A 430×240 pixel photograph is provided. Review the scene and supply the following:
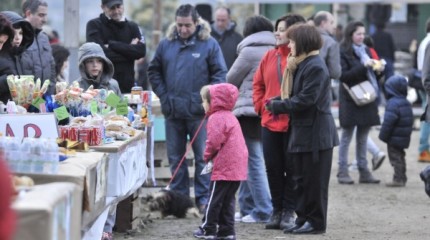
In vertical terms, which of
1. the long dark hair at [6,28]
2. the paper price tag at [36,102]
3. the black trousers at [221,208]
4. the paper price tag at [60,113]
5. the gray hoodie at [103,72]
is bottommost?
the black trousers at [221,208]


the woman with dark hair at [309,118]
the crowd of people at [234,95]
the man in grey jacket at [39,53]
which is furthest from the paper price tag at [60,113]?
the woman with dark hair at [309,118]

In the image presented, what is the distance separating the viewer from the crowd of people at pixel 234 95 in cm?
1013

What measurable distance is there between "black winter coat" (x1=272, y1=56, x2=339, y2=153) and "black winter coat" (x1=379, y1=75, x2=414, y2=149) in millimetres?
4694

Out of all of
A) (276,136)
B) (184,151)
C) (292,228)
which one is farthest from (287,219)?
(184,151)

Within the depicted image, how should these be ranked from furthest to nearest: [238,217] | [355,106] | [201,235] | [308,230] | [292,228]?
[355,106], [238,217], [292,228], [308,230], [201,235]

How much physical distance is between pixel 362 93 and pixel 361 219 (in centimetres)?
343

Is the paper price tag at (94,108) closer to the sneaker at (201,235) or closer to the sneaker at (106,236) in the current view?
the sneaker at (106,236)

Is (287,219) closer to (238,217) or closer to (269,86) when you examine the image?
(238,217)

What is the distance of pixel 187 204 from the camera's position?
469 inches

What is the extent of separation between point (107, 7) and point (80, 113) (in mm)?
3161

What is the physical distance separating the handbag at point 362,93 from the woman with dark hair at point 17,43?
593 cm

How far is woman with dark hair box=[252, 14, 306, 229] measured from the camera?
11.0 meters

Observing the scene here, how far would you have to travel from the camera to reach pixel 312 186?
1051cm

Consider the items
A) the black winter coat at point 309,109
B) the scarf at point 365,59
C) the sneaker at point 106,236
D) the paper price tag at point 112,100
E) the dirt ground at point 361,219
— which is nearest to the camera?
the sneaker at point 106,236
